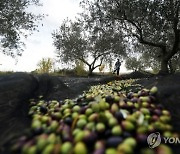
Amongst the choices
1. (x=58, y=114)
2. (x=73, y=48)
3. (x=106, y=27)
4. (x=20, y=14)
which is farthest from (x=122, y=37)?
(x=58, y=114)

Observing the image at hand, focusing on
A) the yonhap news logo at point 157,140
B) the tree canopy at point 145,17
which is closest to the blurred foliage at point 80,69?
the tree canopy at point 145,17

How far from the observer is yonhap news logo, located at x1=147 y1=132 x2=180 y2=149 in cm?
368

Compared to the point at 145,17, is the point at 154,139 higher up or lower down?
lower down

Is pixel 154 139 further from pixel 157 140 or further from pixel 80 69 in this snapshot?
pixel 80 69

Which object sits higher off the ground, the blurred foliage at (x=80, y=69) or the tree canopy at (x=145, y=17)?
the tree canopy at (x=145, y=17)

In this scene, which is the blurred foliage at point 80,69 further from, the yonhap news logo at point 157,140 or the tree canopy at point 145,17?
the yonhap news logo at point 157,140

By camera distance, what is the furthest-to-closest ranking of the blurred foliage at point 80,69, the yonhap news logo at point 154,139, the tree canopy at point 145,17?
1. the blurred foliage at point 80,69
2. the tree canopy at point 145,17
3. the yonhap news logo at point 154,139

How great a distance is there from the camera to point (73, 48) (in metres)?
39.3

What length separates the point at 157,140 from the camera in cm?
382

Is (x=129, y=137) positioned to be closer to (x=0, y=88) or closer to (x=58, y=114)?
(x=58, y=114)

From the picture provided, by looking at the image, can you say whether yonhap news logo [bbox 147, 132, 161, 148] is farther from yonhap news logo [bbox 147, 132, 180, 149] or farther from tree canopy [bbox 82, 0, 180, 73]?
tree canopy [bbox 82, 0, 180, 73]

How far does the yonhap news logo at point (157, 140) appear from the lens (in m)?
3.68

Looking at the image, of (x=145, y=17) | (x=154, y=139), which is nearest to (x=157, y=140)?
(x=154, y=139)

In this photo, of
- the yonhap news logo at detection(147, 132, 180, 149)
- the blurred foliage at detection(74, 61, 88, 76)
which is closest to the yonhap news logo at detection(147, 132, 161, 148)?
the yonhap news logo at detection(147, 132, 180, 149)
